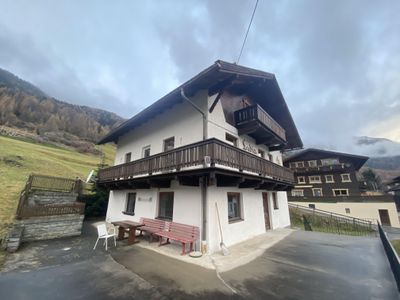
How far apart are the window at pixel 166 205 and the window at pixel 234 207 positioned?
10.1ft

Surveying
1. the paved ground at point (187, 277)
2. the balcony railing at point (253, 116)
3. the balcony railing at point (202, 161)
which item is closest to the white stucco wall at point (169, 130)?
the balcony railing at point (202, 161)

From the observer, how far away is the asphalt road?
4234 millimetres

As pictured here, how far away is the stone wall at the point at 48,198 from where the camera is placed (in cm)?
1055

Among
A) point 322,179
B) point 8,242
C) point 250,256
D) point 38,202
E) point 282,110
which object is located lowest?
point 250,256

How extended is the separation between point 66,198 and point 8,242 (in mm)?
5264

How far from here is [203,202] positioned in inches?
310

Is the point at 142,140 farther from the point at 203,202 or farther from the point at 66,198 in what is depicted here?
the point at 203,202

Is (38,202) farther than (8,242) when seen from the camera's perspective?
Yes

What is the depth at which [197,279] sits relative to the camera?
5.00m

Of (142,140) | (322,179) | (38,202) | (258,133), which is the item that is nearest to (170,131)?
(142,140)

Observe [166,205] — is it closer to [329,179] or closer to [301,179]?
[301,179]

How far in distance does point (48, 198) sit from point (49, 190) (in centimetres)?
149

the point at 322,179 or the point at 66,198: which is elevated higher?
the point at 322,179

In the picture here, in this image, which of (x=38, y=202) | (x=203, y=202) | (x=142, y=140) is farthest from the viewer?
(x=142, y=140)
